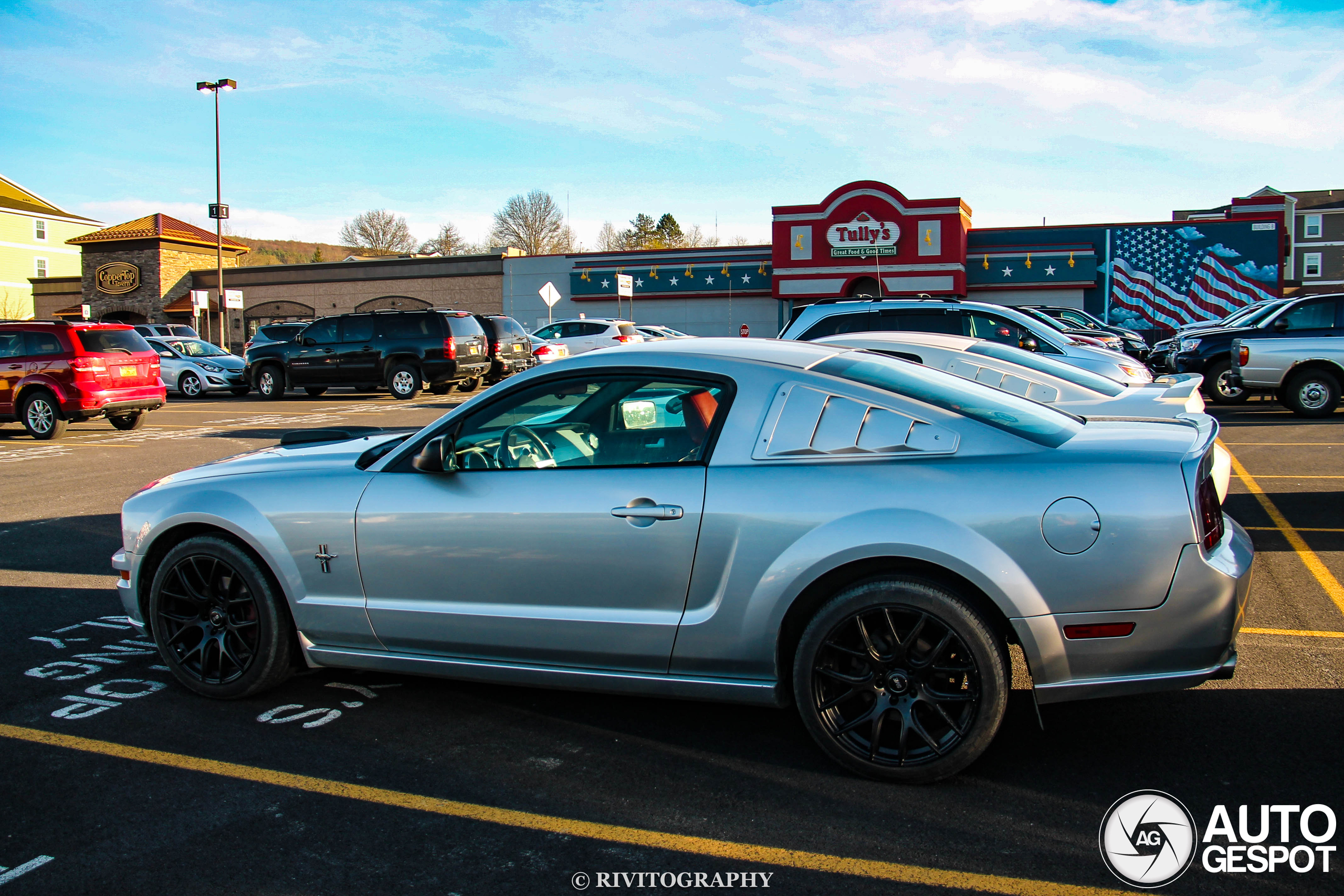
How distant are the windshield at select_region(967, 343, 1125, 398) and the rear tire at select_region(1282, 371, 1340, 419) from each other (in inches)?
302

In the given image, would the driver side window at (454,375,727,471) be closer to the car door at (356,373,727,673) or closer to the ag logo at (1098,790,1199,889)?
the car door at (356,373,727,673)

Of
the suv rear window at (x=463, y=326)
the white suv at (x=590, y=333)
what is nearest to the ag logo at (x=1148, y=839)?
the suv rear window at (x=463, y=326)

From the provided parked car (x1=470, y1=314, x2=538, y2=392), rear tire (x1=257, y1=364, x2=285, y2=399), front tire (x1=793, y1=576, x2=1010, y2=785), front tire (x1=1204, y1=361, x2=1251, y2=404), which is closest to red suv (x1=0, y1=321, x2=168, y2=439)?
rear tire (x1=257, y1=364, x2=285, y2=399)

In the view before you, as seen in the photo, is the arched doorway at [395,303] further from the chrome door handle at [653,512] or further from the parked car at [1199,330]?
the chrome door handle at [653,512]

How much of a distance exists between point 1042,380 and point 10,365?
15.1 m

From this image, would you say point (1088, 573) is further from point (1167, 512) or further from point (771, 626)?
point (771, 626)

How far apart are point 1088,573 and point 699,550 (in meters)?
1.32

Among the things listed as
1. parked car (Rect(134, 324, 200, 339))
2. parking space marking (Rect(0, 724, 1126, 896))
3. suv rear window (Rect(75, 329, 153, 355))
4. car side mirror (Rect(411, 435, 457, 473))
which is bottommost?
parking space marking (Rect(0, 724, 1126, 896))

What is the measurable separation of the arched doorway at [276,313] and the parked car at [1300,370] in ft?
123

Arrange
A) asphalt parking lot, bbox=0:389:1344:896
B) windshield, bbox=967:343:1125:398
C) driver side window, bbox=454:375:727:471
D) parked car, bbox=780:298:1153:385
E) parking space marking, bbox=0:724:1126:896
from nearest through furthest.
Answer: parking space marking, bbox=0:724:1126:896 → asphalt parking lot, bbox=0:389:1344:896 → driver side window, bbox=454:375:727:471 → windshield, bbox=967:343:1125:398 → parked car, bbox=780:298:1153:385

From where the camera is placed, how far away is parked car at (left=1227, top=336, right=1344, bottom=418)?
1444 centimetres

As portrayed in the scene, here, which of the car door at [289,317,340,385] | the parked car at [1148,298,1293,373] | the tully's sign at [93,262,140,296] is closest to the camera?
the parked car at [1148,298,1293,373]

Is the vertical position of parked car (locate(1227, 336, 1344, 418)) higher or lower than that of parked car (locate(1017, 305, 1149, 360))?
lower

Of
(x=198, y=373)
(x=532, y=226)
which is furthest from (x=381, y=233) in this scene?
(x=198, y=373)
